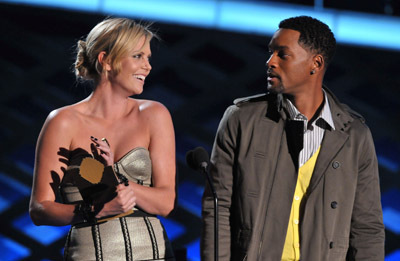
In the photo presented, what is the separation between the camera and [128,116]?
242 centimetres

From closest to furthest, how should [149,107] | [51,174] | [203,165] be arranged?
1. [203,165]
2. [51,174]
3. [149,107]

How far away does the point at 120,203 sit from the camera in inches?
82.4

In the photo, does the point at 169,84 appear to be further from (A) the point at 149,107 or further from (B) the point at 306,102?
(B) the point at 306,102

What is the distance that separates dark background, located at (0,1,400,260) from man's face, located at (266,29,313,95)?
2.23 metres

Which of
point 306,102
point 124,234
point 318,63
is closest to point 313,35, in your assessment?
point 318,63

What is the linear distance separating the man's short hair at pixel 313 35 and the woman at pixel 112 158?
0.55 m

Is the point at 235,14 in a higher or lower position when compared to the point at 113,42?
higher

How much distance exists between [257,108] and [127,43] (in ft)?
1.76

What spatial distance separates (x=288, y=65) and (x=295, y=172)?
1.27 feet

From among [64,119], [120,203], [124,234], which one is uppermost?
[64,119]

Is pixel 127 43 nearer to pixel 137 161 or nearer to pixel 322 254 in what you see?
pixel 137 161

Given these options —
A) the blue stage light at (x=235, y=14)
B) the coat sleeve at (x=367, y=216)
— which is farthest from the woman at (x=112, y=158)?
the blue stage light at (x=235, y=14)

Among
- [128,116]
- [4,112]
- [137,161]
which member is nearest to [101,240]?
[137,161]

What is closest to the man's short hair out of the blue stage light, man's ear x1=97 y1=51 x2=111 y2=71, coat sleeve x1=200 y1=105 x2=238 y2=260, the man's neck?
the man's neck
